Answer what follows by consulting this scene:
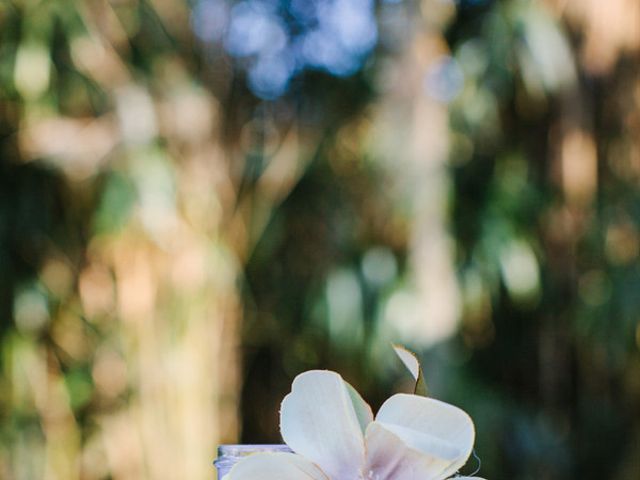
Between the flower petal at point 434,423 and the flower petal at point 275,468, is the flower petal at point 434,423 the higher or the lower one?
the higher one

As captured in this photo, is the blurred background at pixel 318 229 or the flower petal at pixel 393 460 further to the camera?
the blurred background at pixel 318 229

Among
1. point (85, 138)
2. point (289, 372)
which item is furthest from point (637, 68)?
point (85, 138)

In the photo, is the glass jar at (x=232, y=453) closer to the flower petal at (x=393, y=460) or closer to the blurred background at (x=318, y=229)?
the flower petal at (x=393, y=460)

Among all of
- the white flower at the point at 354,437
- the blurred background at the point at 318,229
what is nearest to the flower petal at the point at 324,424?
the white flower at the point at 354,437

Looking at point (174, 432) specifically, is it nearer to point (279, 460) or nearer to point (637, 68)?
point (637, 68)

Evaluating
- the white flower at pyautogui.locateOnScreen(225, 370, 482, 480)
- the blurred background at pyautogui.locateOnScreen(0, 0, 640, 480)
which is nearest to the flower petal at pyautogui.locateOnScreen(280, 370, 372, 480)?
the white flower at pyautogui.locateOnScreen(225, 370, 482, 480)

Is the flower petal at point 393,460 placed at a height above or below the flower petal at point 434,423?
below

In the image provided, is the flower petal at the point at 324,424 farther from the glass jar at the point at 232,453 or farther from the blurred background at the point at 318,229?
the blurred background at the point at 318,229
